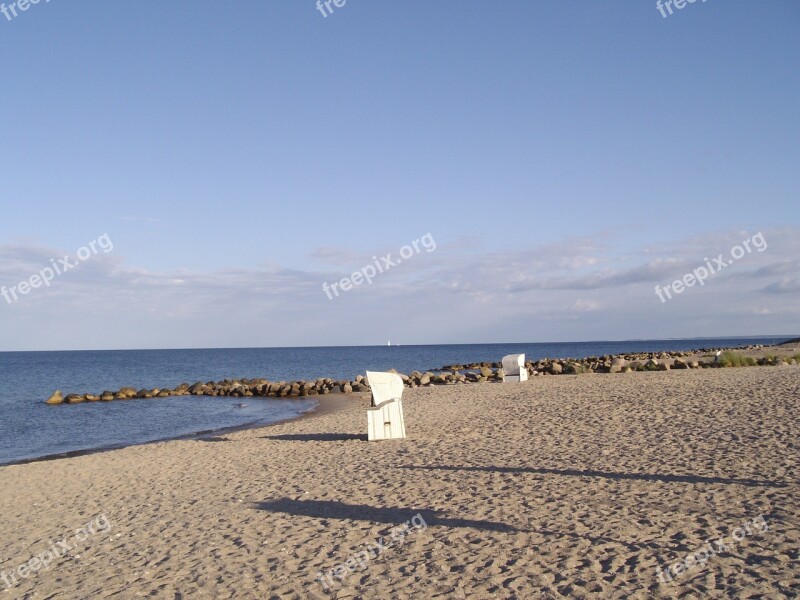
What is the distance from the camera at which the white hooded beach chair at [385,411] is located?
44.2ft

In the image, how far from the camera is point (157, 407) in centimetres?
3106

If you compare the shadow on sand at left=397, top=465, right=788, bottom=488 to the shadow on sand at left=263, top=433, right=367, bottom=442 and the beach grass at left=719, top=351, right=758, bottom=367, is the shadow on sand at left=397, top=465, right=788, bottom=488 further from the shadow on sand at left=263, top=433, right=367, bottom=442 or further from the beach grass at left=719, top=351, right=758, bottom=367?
the beach grass at left=719, top=351, right=758, bottom=367

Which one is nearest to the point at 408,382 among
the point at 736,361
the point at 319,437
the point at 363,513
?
the point at 736,361

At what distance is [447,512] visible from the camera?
24.5ft

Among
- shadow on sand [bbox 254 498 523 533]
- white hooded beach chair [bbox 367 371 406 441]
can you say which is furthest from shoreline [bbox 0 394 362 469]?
shadow on sand [bbox 254 498 523 533]

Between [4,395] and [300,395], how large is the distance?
2063 cm

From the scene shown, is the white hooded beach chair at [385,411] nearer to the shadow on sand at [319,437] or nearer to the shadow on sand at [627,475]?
the shadow on sand at [319,437]

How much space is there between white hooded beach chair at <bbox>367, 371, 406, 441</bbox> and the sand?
47 cm

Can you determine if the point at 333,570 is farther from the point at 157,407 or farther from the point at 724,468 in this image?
the point at 157,407

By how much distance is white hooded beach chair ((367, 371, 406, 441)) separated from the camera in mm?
13461

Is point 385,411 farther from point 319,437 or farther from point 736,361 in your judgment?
point 736,361

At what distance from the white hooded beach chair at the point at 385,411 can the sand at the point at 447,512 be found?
475 millimetres

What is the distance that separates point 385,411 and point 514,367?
13.8 m

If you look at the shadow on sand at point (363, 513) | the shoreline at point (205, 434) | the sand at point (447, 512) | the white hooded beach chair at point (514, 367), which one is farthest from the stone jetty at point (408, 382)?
the shadow on sand at point (363, 513)
